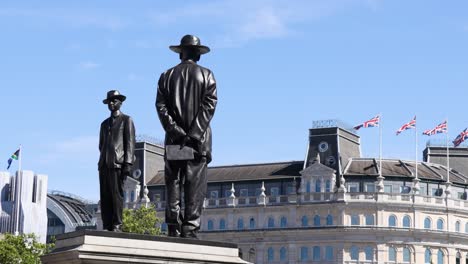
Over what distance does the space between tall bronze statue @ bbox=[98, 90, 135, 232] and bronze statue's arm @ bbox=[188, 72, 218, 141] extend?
124cm

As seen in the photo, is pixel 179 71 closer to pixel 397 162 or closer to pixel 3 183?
pixel 397 162

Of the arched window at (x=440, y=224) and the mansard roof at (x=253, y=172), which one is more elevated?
the mansard roof at (x=253, y=172)

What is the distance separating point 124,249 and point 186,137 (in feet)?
8.74

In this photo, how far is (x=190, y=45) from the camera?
19.2 meters

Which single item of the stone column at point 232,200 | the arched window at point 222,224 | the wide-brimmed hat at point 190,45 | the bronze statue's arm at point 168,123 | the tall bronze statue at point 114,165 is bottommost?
the tall bronze statue at point 114,165

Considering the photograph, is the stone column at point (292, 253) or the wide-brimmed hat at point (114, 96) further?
the stone column at point (292, 253)

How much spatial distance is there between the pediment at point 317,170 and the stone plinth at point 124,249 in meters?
107

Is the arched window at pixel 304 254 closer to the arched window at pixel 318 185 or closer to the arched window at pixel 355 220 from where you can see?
the arched window at pixel 355 220

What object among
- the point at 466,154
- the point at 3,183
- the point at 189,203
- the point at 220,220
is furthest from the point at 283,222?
the point at 189,203

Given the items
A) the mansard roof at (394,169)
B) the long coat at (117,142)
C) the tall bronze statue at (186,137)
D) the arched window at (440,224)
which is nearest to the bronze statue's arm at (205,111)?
the tall bronze statue at (186,137)

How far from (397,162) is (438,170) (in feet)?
18.7

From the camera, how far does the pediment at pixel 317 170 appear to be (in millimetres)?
123812

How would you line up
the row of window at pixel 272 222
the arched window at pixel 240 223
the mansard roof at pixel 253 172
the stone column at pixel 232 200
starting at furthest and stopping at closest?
the mansard roof at pixel 253 172, the stone column at pixel 232 200, the arched window at pixel 240 223, the row of window at pixel 272 222

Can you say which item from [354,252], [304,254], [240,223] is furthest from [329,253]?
[240,223]
